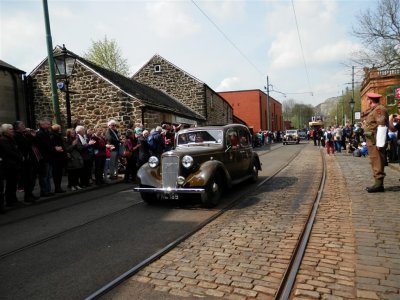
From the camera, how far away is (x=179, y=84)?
3167cm

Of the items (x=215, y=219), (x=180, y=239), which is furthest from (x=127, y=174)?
(x=180, y=239)

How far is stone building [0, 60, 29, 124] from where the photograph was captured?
16.1m

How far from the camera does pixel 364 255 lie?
4.32 m

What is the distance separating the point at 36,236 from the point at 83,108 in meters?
A: 14.8

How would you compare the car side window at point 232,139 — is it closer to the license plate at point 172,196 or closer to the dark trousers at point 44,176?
the license plate at point 172,196

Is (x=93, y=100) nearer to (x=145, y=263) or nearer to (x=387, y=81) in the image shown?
(x=145, y=263)

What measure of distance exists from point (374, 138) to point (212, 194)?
3926 millimetres

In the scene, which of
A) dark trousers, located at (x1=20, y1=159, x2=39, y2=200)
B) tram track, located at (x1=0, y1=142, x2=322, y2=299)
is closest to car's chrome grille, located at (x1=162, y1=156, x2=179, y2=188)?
tram track, located at (x1=0, y1=142, x2=322, y2=299)

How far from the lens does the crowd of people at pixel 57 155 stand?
26.2ft

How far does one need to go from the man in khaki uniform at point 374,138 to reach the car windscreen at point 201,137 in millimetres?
3466

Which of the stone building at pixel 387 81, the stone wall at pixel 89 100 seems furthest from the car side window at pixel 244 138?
the stone building at pixel 387 81

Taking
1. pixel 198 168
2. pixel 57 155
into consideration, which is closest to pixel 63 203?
pixel 57 155

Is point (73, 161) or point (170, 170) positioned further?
point (73, 161)

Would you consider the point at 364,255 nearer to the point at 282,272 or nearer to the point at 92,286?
the point at 282,272
